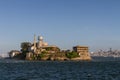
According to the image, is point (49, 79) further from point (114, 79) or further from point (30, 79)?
point (114, 79)

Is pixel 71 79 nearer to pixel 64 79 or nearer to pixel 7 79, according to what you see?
pixel 64 79

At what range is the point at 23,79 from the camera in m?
76.6

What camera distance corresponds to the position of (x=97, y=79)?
256 ft

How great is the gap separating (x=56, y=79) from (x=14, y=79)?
946 cm

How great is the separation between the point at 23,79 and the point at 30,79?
5.30 feet

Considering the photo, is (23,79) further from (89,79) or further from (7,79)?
(89,79)

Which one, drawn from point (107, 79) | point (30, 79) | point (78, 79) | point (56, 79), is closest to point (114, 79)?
point (107, 79)

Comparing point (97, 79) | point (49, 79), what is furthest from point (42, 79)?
point (97, 79)

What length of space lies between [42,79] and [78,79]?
27.5 ft

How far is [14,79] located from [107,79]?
21.2 metres

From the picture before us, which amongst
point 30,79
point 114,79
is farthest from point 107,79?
point 30,79

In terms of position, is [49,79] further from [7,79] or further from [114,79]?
[114,79]

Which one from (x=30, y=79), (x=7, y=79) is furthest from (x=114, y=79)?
(x=7, y=79)

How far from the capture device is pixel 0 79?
75.5 meters
